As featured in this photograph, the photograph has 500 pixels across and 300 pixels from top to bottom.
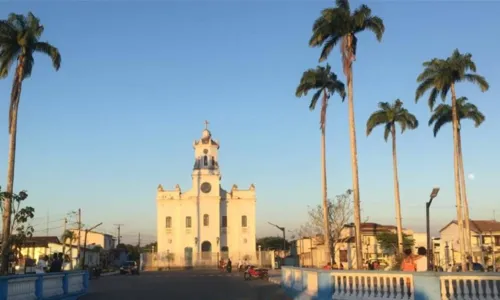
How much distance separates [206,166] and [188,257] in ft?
45.8

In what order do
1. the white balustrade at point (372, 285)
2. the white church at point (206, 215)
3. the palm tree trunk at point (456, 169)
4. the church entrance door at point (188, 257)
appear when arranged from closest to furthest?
the white balustrade at point (372, 285)
the palm tree trunk at point (456, 169)
the church entrance door at point (188, 257)
the white church at point (206, 215)

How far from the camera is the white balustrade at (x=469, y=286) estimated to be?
12891 millimetres

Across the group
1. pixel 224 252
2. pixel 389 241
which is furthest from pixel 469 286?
pixel 224 252

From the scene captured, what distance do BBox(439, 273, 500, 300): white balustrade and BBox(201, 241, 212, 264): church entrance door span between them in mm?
69644

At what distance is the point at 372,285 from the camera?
15289 millimetres

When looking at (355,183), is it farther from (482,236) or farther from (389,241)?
(482,236)

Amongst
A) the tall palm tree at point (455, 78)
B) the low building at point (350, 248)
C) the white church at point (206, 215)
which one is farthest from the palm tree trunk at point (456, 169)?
the white church at point (206, 215)

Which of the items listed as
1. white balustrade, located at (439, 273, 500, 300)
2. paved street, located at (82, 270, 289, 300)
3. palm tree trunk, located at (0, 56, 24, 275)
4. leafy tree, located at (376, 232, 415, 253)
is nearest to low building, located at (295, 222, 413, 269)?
leafy tree, located at (376, 232, 415, 253)

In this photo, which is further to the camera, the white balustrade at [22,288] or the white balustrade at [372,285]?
the white balustrade at [22,288]

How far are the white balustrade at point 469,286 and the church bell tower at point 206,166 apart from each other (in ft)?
242

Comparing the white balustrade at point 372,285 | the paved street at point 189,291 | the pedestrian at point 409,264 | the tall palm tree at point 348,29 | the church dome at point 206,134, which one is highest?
the church dome at point 206,134

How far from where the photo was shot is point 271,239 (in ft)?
449

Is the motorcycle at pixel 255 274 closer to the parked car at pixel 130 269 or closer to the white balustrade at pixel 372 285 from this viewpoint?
the parked car at pixel 130 269

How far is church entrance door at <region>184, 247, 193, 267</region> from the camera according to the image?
8169 cm
